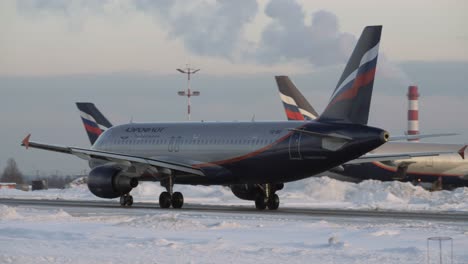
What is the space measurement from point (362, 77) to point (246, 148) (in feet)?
19.1

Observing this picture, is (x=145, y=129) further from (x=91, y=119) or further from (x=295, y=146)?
(x=295, y=146)

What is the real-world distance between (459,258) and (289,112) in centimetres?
4376

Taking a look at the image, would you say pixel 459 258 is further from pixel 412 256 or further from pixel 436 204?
pixel 436 204

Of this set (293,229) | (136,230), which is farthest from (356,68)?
(136,230)

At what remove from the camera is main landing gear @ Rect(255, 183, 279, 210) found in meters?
37.6

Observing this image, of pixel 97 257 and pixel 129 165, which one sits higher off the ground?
pixel 129 165

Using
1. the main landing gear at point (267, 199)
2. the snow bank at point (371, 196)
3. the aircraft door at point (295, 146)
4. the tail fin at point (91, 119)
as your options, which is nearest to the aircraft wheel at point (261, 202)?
the main landing gear at point (267, 199)

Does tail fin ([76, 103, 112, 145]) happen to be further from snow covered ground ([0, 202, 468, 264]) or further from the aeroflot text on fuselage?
snow covered ground ([0, 202, 468, 264])

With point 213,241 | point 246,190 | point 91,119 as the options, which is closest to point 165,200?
point 246,190

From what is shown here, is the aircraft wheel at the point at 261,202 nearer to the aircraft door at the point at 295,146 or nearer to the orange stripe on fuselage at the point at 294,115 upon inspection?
the aircraft door at the point at 295,146

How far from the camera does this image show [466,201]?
42656 mm

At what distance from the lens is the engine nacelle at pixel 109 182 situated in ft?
124

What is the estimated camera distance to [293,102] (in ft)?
202

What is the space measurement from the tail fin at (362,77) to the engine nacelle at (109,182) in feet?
33.2
